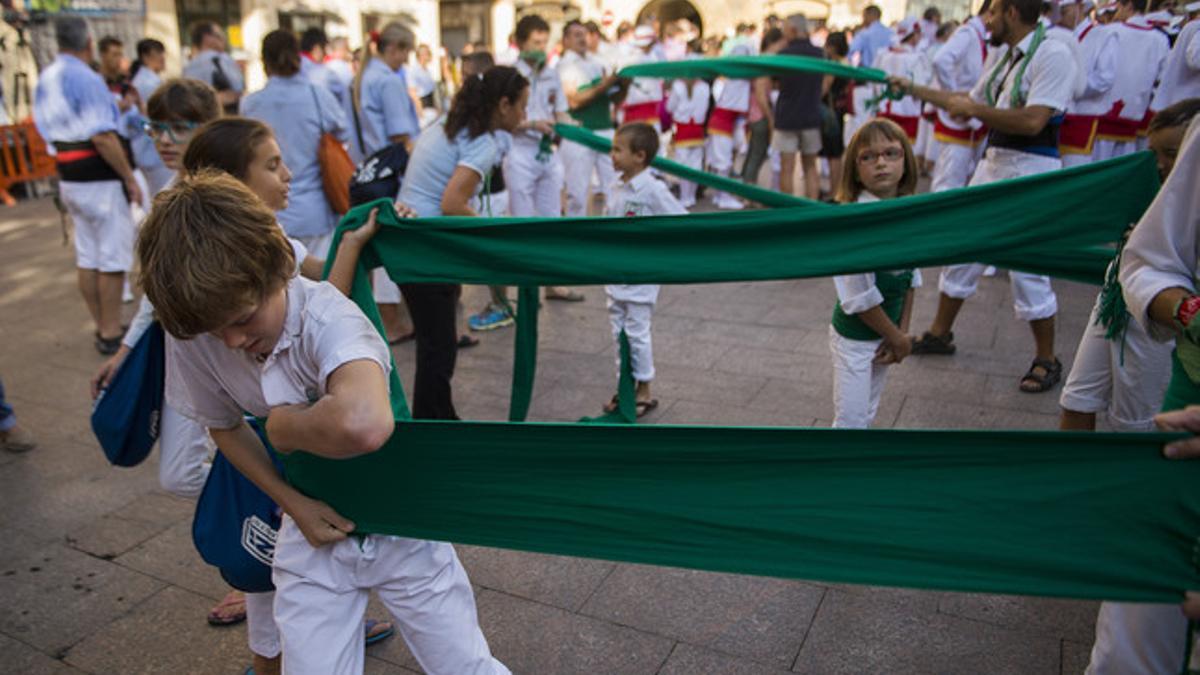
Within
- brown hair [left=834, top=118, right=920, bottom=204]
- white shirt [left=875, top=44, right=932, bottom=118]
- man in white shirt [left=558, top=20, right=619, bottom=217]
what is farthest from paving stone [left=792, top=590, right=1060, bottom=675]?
white shirt [left=875, top=44, right=932, bottom=118]

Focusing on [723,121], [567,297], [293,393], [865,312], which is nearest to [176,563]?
[293,393]

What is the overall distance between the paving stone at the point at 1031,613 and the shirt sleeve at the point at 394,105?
181 inches

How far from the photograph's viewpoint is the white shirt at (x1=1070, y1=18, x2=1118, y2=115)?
596 centimetres

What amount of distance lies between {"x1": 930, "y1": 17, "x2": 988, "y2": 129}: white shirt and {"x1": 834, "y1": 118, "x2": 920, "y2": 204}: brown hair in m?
4.65

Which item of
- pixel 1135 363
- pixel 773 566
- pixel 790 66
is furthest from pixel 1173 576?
pixel 790 66

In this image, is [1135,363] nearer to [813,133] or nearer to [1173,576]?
[1173,576]

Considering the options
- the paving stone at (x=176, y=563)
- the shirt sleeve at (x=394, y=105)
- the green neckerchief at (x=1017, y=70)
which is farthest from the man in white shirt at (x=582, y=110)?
the paving stone at (x=176, y=563)

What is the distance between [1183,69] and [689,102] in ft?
16.4

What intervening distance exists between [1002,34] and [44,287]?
7.65 metres

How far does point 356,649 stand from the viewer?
5.60 feet

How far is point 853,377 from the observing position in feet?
10.1

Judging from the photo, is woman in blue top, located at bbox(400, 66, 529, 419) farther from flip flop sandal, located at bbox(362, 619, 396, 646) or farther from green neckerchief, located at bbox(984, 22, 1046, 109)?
green neckerchief, located at bbox(984, 22, 1046, 109)

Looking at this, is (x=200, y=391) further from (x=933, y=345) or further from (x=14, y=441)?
(x=933, y=345)

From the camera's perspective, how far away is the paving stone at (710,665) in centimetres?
240
